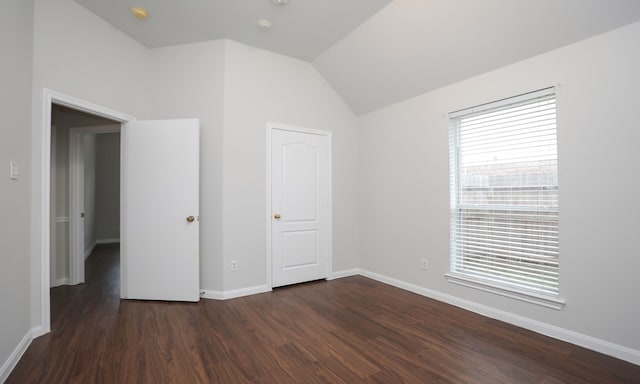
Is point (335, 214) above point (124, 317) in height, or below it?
above

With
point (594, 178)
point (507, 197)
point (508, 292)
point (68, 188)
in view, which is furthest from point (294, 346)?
point (68, 188)

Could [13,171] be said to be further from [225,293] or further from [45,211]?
[225,293]

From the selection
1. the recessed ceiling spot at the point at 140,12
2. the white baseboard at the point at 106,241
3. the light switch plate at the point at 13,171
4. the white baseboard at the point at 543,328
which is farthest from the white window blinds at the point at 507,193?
the white baseboard at the point at 106,241

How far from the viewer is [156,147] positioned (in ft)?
10.2

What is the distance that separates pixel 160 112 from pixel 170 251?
1640 mm

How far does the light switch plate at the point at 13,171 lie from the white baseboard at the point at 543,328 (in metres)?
3.80

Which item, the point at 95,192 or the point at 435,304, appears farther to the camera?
the point at 95,192

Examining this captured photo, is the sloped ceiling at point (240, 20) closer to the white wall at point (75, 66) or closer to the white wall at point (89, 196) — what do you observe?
the white wall at point (75, 66)

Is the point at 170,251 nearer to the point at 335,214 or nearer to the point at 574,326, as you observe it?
the point at 335,214

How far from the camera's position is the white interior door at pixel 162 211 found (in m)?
3.09

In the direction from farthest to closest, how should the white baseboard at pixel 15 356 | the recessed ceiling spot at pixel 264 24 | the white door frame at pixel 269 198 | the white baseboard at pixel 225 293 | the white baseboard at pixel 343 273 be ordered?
the white baseboard at pixel 343 273
the white door frame at pixel 269 198
the white baseboard at pixel 225 293
the recessed ceiling spot at pixel 264 24
the white baseboard at pixel 15 356

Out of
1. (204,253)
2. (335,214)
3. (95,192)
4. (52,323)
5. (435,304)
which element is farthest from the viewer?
(95,192)

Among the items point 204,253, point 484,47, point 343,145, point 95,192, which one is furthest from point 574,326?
point 95,192

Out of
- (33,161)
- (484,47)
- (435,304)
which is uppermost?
(484,47)
